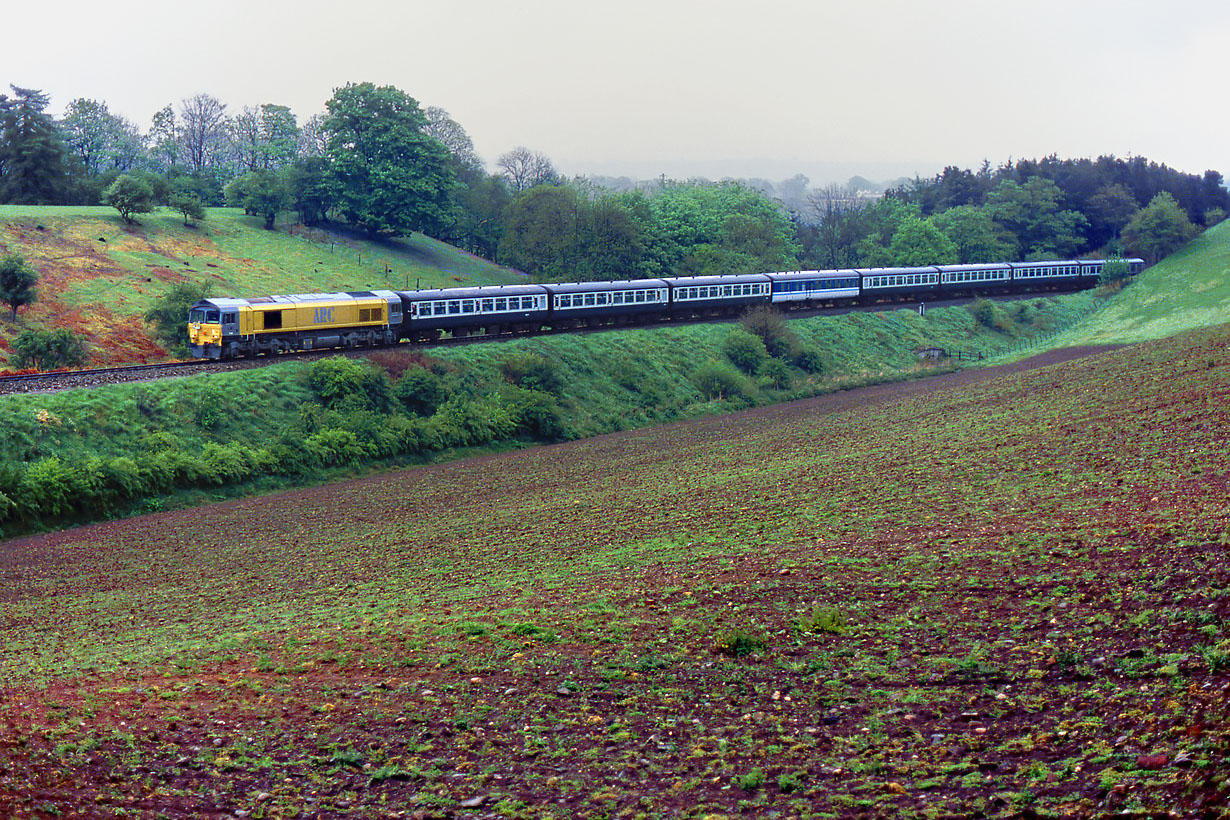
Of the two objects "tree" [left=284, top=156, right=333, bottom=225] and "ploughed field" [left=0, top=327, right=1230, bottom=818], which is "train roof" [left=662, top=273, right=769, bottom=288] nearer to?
"ploughed field" [left=0, top=327, right=1230, bottom=818]

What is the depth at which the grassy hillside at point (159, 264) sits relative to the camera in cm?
5341

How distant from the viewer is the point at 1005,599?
14.9 metres

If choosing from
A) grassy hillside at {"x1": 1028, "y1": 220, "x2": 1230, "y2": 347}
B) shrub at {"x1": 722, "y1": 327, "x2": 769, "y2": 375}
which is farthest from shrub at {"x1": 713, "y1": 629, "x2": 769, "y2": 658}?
grassy hillside at {"x1": 1028, "y1": 220, "x2": 1230, "y2": 347}

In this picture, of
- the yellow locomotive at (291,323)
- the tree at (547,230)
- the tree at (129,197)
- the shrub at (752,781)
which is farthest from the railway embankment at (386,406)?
the tree at (129,197)

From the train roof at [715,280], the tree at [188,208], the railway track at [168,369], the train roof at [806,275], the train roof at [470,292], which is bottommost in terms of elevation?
the railway track at [168,369]

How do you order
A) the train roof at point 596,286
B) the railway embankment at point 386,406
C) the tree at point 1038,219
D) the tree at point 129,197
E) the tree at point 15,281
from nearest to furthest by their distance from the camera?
the railway embankment at point 386,406 → the tree at point 15,281 → the train roof at point 596,286 → the tree at point 129,197 → the tree at point 1038,219

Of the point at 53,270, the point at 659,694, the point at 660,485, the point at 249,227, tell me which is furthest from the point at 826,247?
the point at 659,694

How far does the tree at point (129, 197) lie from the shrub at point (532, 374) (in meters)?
37.1

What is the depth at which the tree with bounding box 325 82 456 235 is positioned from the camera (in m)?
84.4

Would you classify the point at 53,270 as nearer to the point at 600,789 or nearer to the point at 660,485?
the point at 660,485

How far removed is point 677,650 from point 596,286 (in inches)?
1745

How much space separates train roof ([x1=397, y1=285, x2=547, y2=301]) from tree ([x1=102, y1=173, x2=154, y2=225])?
28817 mm

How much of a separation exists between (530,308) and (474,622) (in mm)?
38355

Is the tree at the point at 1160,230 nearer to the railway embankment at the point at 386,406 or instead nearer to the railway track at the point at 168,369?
the railway embankment at the point at 386,406
